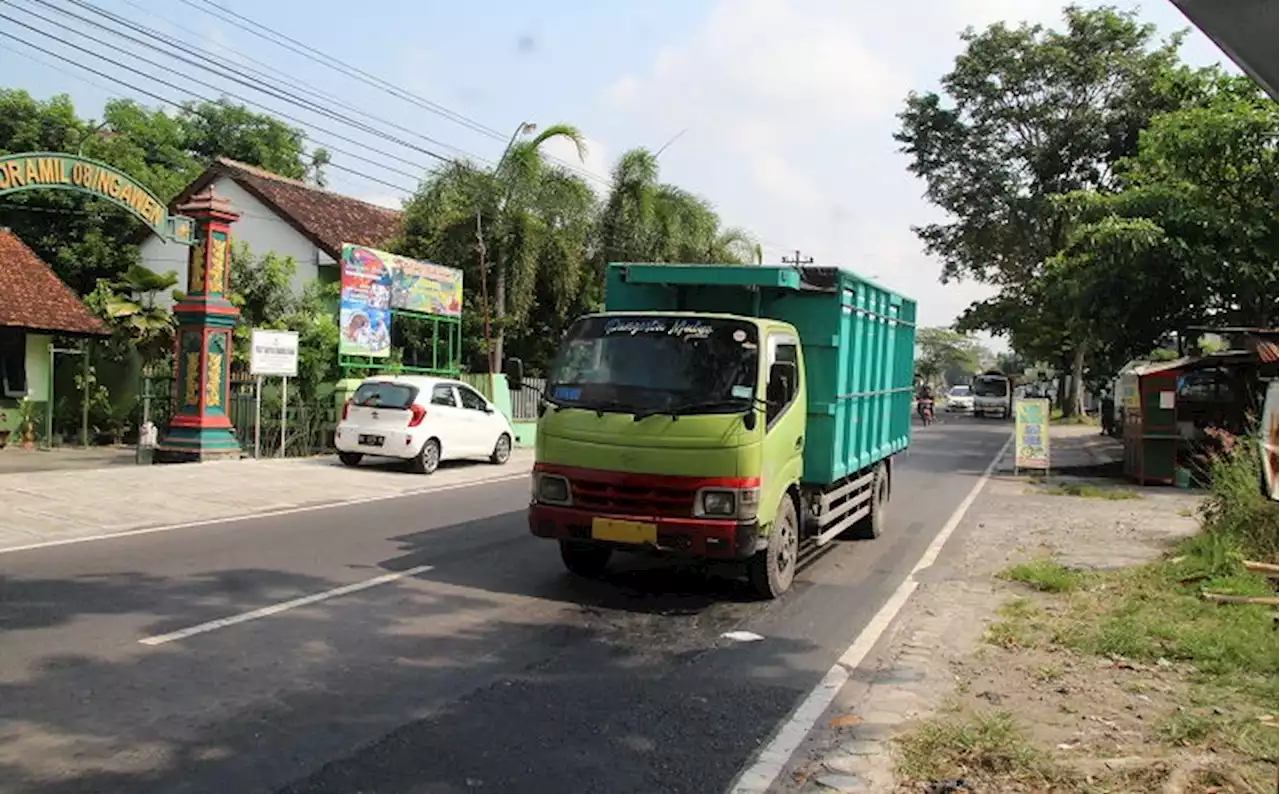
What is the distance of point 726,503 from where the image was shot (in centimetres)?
707

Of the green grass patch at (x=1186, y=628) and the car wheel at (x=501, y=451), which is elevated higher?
the car wheel at (x=501, y=451)

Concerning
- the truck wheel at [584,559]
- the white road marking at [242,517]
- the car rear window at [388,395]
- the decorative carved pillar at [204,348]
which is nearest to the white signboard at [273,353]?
the decorative carved pillar at [204,348]

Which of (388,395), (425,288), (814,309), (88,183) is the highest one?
(88,183)

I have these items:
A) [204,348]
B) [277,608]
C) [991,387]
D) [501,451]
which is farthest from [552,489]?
[991,387]

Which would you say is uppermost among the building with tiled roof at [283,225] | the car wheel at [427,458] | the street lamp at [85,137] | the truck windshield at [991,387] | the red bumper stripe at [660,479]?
the street lamp at [85,137]

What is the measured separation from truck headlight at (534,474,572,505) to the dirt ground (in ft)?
8.34

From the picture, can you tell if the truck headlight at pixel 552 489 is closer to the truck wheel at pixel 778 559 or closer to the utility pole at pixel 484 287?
the truck wheel at pixel 778 559

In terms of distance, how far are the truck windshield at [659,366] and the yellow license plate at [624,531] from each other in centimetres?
83

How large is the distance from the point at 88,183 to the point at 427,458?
6.46m

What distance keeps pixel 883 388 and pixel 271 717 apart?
7.69 meters

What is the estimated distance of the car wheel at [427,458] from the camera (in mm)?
16219

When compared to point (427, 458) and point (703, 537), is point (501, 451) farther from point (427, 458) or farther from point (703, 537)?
point (703, 537)

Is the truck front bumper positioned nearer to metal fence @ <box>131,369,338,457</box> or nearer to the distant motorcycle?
metal fence @ <box>131,369,338,457</box>

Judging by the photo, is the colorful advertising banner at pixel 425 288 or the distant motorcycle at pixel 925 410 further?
the distant motorcycle at pixel 925 410
